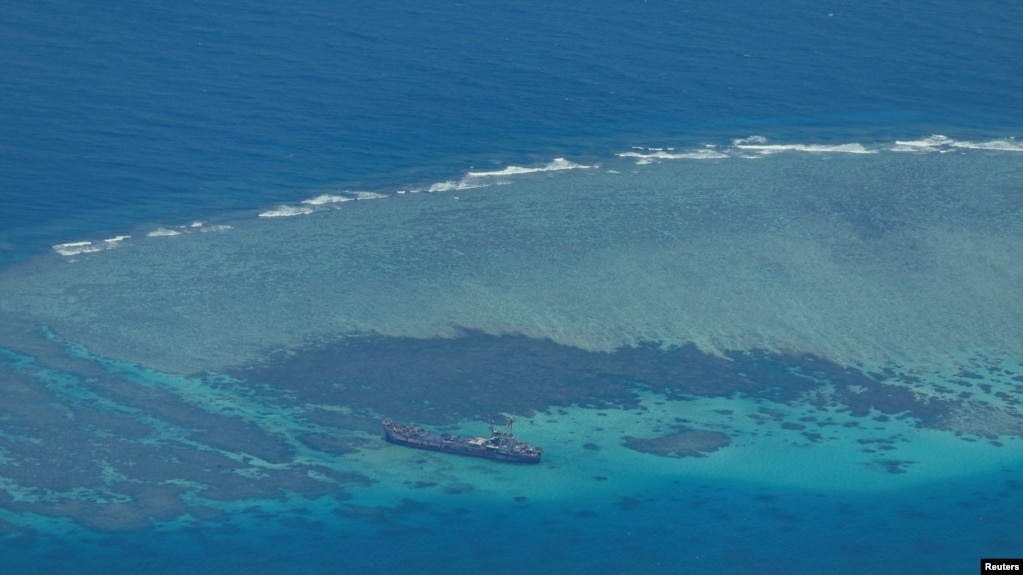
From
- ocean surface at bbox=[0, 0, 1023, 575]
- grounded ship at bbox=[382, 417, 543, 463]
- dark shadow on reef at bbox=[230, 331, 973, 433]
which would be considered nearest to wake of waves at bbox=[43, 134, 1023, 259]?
ocean surface at bbox=[0, 0, 1023, 575]

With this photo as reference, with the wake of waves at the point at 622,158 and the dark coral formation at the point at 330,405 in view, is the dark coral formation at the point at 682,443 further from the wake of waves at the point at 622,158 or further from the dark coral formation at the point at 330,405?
the wake of waves at the point at 622,158

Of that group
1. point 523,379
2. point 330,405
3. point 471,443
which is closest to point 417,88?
point 523,379

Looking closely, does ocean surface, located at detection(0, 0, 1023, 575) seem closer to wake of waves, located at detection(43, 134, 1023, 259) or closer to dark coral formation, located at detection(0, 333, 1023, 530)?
dark coral formation, located at detection(0, 333, 1023, 530)

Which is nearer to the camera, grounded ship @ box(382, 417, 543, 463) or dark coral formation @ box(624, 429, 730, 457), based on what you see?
grounded ship @ box(382, 417, 543, 463)

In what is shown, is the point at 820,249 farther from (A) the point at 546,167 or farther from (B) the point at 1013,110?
(B) the point at 1013,110

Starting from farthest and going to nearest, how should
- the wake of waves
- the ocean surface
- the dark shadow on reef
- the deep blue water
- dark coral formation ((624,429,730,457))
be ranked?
the deep blue water → the wake of waves → the dark shadow on reef → dark coral formation ((624,429,730,457)) → the ocean surface
